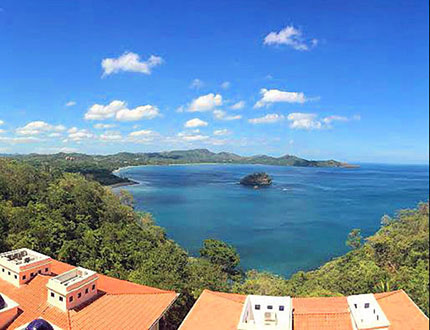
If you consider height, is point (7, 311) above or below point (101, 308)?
above

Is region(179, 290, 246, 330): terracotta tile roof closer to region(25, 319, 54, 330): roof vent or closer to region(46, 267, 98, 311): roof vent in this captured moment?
region(46, 267, 98, 311): roof vent

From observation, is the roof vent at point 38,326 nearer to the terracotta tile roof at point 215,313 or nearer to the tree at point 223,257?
the terracotta tile roof at point 215,313

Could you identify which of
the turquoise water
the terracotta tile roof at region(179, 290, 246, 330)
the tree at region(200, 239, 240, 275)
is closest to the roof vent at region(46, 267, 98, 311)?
the terracotta tile roof at region(179, 290, 246, 330)

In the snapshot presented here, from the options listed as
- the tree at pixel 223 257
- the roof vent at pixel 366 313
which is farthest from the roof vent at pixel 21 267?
the tree at pixel 223 257

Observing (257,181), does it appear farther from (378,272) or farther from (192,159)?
(192,159)

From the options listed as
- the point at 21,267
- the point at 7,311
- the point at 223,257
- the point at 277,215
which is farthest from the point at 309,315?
the point at 277,215

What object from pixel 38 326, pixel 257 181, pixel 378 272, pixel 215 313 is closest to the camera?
pixel 38 326

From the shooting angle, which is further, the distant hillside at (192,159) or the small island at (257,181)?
the distant hillside at (192,159)
